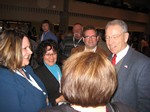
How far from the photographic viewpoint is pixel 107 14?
49.1 ft

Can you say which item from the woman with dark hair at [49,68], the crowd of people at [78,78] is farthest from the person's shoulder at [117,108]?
the woman with dark hair at [49,68]

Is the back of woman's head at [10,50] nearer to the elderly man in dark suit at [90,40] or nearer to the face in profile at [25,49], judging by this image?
the face in profile at [25,49]

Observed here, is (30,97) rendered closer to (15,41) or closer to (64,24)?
(15,41)

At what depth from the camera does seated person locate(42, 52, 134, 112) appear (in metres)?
1.16

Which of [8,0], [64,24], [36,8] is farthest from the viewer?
[64,24]

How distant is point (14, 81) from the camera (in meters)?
1.79

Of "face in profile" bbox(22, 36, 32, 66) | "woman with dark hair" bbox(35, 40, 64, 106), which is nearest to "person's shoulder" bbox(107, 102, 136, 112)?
"face in profile" bbox(22, 36, 32, 66)

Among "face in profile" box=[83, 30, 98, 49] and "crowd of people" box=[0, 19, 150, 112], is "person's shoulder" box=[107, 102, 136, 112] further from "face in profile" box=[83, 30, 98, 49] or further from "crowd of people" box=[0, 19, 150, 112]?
"face in profile" box=[83, 30, 98, 49]

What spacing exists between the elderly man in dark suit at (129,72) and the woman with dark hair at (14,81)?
791mm

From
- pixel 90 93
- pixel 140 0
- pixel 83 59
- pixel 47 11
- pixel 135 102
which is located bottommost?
pixel 135 102

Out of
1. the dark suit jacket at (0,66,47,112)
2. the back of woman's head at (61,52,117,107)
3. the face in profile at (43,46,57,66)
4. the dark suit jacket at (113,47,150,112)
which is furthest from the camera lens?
the face in profile at (43,46,57,66)

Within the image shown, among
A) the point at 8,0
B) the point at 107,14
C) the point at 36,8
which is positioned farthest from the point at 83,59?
the point at 107,14

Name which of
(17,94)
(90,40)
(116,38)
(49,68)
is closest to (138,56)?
(116,38)

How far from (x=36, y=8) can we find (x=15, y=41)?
394 inches
